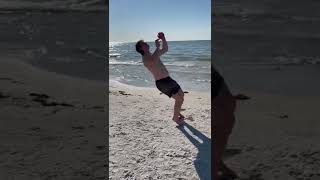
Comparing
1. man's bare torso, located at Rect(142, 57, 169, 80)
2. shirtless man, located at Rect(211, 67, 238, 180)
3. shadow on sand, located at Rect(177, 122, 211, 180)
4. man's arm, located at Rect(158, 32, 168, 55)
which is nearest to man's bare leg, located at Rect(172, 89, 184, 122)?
shadow on sand, located at Rect(177, 122, 211, 180)

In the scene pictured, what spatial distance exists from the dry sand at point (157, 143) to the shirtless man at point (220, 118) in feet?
0.42

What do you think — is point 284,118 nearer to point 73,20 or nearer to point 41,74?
point 41,74

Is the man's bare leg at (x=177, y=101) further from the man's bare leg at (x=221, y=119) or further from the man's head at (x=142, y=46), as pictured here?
the man's bare leg at (x=221, y=119)

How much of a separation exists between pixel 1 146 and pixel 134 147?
1.38m

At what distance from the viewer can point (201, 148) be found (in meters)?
4.72

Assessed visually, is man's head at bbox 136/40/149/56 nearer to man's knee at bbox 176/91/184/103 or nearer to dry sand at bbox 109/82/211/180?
Result: man's knee at bbox 176/91/184/103

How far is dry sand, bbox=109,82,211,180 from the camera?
13.3 feet

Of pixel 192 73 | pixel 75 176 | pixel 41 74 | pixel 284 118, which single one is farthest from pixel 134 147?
pixel 192 73

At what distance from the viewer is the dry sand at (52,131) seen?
4.04 metres

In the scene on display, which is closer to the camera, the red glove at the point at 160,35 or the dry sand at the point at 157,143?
the dry sand at the point at 157,143

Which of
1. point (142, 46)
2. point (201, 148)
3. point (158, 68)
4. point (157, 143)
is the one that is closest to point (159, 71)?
point (158, 68)

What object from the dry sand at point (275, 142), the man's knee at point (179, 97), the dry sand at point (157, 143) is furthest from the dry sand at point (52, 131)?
the dry sand at point (275, 142)

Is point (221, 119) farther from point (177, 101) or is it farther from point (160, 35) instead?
point (160, 35)

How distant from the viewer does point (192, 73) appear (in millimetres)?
14695
